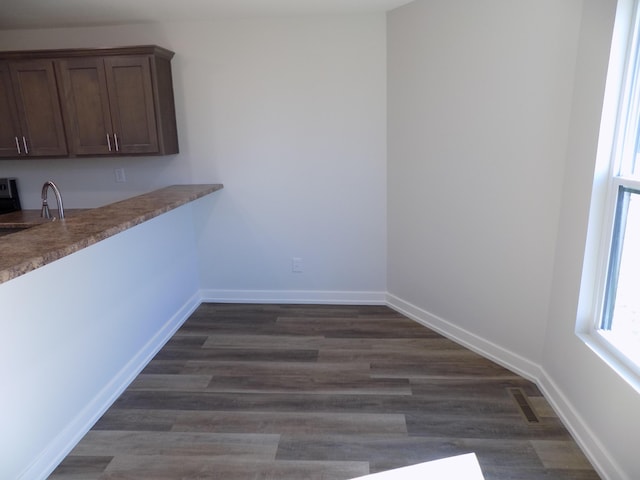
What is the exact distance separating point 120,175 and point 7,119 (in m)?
0.85

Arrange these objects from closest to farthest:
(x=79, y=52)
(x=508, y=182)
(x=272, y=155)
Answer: (x=508, y=182), (x=79, y=52), (x=272, y=155)

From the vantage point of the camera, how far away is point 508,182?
2.43 m

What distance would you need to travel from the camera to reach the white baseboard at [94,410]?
73.8 inches

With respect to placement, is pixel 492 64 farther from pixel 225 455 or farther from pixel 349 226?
pixel 225 455

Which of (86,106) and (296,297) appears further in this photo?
(296,297)

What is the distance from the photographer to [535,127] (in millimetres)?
2236

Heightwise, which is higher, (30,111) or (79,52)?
(79,52)

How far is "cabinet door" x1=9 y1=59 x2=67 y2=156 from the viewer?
3100mm

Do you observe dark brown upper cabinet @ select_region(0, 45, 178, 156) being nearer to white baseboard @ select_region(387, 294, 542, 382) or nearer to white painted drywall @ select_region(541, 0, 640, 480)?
white baseboard @ select_region(387, 294, 542, 382)

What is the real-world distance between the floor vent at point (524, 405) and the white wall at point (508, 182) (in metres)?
0.13

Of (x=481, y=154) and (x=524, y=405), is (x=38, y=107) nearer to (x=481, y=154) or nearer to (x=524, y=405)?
(x=481, y=154)

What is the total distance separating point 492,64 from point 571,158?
0.74 meters

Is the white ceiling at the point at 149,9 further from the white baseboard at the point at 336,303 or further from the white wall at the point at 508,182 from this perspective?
the white baseboard at the point at 336,303

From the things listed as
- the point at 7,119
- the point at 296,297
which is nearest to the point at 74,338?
the point at 296,297
